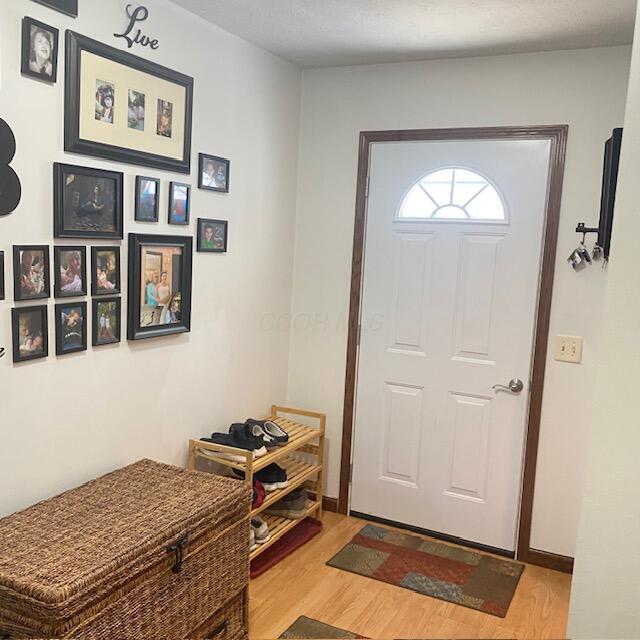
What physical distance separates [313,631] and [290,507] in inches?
28.3

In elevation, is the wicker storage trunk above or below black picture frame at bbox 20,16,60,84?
below

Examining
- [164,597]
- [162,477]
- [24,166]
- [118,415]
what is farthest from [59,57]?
[164,597]

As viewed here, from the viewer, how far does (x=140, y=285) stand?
254 cm

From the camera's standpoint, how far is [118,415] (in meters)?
2.52

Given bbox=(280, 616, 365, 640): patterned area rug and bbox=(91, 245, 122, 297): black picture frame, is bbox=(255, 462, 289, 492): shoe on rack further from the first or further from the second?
bbox=(91, 245, 122, 297): black picture frame

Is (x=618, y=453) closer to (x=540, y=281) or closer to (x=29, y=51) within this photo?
(x=540, y=281)

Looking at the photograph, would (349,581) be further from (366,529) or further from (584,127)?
(584,127)

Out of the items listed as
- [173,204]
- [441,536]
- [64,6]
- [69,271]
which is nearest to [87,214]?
[69,271]

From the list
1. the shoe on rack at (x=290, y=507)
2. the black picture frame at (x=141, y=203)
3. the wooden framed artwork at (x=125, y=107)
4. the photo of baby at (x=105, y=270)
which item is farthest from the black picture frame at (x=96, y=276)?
the shoe on rack at (x=290, y=507)

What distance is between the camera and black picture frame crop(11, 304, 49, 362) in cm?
205

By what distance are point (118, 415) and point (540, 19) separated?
7.22 feet

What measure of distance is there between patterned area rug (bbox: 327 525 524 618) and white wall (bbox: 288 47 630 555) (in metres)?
0.29

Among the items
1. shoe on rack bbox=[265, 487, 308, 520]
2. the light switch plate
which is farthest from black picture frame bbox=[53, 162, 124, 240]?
the light switch plate

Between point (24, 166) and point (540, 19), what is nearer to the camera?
point (24, 166)
